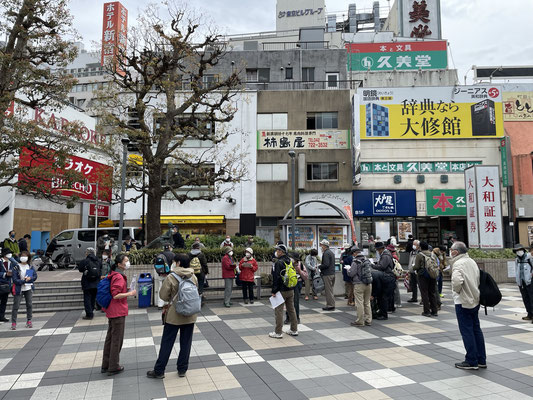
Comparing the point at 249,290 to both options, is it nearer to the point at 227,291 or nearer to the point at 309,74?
the point at 227,291

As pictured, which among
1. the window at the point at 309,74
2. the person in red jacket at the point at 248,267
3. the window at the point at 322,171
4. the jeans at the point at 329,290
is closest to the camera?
the jeans at the point at 329,290

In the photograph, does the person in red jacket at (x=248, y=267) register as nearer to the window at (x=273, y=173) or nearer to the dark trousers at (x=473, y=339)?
the dark trousers at (x=473, y=339)

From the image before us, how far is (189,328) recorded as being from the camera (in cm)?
534

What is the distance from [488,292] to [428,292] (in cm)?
406

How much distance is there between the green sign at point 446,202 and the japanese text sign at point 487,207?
6.90 metres

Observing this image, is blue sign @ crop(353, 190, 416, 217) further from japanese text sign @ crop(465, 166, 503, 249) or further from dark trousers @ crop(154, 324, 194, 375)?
dark trousers @ crop(154, 324, 194, 375)

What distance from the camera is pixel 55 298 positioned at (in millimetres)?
11398

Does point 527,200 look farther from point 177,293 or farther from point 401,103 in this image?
point 177,293

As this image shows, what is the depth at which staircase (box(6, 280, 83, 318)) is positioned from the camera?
10.8 m

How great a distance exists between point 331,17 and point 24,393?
53182 mm

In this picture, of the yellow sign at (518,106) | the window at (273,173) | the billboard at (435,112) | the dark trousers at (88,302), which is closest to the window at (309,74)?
the billboard at (435,112)

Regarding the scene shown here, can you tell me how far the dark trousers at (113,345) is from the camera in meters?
5.47

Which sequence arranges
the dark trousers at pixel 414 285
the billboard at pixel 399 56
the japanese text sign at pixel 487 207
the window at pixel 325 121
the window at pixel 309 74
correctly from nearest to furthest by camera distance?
the dark trousers at pixel 414 285 → the japanese text sign at pixel 487 207 → the window at pixel 325 121 → the window at pixel 309 74 → the billboard at pixel 399 56

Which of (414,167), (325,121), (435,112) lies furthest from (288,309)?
(435,112)
